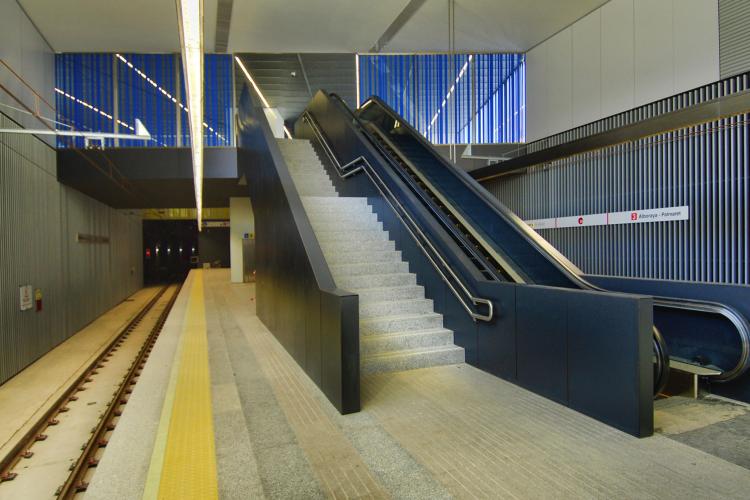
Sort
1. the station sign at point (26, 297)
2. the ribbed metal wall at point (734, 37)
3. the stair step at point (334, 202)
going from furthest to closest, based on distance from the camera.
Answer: the station sign at point (26, 297), the stair step at point (334, 202), the ribbed metal wall at point (734, 37)

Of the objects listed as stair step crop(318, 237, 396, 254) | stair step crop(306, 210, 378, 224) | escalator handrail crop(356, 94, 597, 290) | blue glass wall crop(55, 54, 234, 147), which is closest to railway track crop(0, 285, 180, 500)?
stair step crop(318, 237, 396, 254)

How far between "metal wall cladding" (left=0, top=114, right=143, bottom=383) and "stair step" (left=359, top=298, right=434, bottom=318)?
7.53 meters

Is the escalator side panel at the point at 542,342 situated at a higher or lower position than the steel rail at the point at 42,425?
higher

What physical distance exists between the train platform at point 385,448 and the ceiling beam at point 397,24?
956 cm

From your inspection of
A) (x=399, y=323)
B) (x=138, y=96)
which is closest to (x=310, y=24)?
(x=138, y=96)

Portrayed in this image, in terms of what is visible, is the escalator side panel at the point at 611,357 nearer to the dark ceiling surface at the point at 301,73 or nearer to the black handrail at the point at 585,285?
the black handrail at the point at 585,285

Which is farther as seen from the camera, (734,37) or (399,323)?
(734,37)

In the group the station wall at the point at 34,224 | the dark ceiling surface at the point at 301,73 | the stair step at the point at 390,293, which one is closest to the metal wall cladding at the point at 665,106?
the stair step at the point at 390,293

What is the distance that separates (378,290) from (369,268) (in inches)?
17.2

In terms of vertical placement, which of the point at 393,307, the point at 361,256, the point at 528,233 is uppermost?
the point at 528,233

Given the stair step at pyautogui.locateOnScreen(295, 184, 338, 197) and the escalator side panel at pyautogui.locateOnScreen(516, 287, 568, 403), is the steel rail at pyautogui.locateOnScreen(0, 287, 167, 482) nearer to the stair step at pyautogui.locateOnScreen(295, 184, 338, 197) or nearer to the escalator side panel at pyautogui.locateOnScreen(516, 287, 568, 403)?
the stair step at pyautogui.locateOnScreen(295, 184, 338, 197)

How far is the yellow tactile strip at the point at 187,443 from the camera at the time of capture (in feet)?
7.06

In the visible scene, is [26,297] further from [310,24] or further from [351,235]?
[310,24]

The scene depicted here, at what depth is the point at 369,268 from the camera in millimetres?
5340
